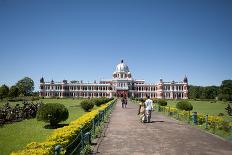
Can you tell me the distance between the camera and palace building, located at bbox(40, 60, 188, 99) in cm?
11744

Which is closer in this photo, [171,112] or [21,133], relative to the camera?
[21,133]

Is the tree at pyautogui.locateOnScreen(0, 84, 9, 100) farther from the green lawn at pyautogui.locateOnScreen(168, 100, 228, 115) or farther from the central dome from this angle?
the green lawn at pyautogui.locateOnScreen(168, 100, 228, 115)

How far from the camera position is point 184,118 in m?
21.0

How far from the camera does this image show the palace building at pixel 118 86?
117438 mm

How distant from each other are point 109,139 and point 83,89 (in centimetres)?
11203

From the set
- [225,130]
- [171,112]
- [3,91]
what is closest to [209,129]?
[225,130]

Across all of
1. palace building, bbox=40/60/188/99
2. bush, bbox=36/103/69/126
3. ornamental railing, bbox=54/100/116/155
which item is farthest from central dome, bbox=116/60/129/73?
ornamental railing, bbox=54/100/116/155

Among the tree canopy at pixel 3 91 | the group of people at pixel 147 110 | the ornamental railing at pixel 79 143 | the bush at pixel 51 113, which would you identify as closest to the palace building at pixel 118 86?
the tree canopy at pixel 3 91

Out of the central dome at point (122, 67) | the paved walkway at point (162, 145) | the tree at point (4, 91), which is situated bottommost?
the paved walkway at point (162, 145)

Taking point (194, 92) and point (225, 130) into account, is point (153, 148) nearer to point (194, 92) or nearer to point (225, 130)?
point (225, 130)

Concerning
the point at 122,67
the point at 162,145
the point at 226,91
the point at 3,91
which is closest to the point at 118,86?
the point at 122,67

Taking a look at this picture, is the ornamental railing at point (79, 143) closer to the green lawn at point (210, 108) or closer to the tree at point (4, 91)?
the green lawn at point (210, 108)

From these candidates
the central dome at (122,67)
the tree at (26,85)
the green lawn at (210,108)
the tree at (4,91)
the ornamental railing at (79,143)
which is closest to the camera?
the ornamental railing at (79,143)

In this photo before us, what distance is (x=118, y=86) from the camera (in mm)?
116562
